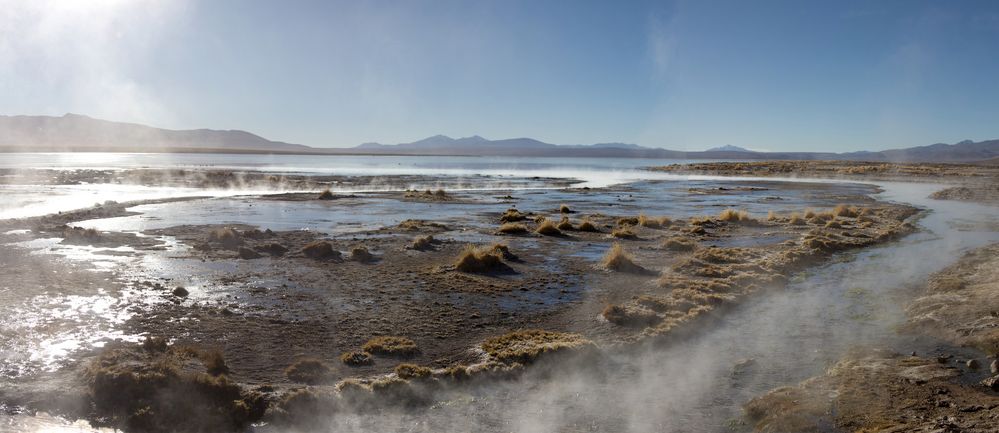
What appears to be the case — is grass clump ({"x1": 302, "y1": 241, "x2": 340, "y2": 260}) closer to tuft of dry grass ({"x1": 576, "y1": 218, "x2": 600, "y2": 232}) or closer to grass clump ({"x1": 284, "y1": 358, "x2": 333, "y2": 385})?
grass clump ({"x1": 284, "y1": 358, "x2": 333, "y2": 385})

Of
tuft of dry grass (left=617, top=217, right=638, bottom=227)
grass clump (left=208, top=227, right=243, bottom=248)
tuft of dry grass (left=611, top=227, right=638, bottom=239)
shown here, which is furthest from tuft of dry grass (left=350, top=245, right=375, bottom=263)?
tuft of dry grass (left=617, top=217, right=638, bottom=227)

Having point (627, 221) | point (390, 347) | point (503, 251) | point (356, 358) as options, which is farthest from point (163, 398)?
point (627, 221)

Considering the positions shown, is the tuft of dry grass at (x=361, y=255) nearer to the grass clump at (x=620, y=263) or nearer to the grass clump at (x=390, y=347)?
the grass clump at (x=620, y=263)

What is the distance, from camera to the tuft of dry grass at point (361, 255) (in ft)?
66.1

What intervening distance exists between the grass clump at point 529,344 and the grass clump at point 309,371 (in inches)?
108

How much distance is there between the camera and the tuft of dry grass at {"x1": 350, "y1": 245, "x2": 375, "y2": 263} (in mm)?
20141

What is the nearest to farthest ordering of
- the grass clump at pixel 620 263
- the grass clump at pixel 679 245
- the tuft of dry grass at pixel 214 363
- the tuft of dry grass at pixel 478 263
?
the tuft of dry grass at pixel 214 363 < the tuft of dry grass at pixel 478 263 < the grass clump at pixel 620 263 < the grass clump at pixel 679 245

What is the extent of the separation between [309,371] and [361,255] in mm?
10270

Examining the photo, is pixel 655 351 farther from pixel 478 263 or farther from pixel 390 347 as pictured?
pixel 478 263

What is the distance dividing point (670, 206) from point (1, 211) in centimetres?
3693

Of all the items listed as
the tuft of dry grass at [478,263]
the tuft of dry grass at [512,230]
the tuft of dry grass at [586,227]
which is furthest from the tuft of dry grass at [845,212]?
the tuft of dry grass at [478,263]

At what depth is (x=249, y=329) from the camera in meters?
12.5

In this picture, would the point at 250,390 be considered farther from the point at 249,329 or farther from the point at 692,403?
the point at 692,403

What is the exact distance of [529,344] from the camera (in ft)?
39.0
